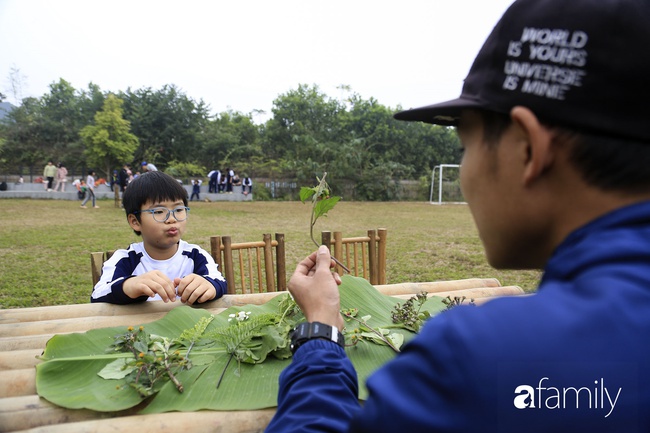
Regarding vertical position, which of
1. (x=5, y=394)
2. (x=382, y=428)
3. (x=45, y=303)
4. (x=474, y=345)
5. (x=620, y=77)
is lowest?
(x=45, y=303)

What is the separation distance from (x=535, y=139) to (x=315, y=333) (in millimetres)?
702


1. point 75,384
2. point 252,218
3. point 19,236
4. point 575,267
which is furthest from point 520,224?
point 252,218

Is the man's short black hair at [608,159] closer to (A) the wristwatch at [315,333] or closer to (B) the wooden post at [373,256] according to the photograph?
(A) the wristwatch at [315,333]

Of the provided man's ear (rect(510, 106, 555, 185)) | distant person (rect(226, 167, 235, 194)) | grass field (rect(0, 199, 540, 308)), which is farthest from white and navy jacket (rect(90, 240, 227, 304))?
distant person (rect(226, 167, 235, 194))

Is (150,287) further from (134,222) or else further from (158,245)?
(134,222)

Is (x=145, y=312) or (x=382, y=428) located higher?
(x=382, y=428)

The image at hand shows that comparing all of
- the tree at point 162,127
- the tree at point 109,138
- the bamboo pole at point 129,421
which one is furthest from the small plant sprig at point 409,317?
the tree at point 162,127

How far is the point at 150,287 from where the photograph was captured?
2.14 m

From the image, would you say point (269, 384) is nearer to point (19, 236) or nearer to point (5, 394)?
point (5, 394)

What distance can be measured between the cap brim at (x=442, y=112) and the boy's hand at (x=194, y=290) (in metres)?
1.52

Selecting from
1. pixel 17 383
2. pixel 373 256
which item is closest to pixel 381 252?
pixel 373 256

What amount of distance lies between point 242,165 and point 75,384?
1228 inches

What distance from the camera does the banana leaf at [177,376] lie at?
141cm

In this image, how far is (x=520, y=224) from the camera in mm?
777
